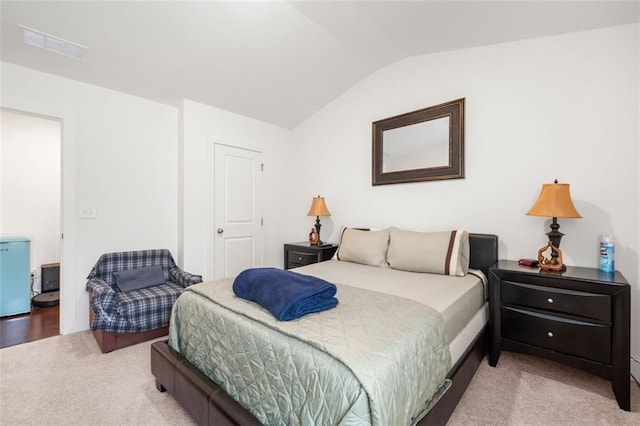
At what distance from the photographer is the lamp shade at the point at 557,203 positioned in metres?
2.01

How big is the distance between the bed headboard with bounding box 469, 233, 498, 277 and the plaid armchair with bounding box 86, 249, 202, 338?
2640 millimetres

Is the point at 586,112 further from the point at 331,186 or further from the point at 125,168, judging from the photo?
the point at 125,168

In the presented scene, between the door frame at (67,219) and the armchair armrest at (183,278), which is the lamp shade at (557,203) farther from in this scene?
the door frame at (67,219)

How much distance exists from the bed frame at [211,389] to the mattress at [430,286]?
0.23m

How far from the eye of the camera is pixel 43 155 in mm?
3889

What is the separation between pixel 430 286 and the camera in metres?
2.00

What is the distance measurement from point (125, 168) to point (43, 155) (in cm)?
185

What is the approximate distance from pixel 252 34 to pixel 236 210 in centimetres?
205

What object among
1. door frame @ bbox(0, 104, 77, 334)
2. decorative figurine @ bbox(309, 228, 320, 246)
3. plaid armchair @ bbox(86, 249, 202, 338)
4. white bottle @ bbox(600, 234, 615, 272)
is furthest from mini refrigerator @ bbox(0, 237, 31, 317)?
white bottle @ bbox(600, 234, 615, 272)

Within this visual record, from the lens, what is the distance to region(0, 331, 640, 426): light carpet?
1.63 meters

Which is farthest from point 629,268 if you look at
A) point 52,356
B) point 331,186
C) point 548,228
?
point 52,356

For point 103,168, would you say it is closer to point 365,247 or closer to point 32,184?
point 32,184

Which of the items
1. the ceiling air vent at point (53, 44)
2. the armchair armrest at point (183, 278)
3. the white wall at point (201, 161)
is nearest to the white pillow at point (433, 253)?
the armchair armrest at point (183, 278)

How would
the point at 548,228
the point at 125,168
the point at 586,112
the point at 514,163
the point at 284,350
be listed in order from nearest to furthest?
the point at 284,350 < the point at 586,112 < the point at 548,228 < the point at 514,163 < the point at 125,168
